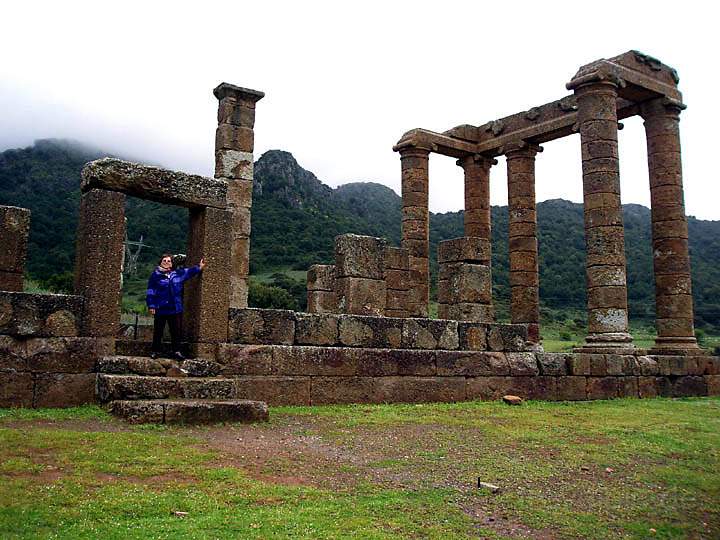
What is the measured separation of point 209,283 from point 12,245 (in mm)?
2819

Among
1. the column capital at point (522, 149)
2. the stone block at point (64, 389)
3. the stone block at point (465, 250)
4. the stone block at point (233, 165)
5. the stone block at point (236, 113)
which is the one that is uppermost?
the column capital at point (522, 149)

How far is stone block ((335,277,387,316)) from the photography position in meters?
13.7

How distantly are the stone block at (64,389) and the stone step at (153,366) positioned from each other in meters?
0.24

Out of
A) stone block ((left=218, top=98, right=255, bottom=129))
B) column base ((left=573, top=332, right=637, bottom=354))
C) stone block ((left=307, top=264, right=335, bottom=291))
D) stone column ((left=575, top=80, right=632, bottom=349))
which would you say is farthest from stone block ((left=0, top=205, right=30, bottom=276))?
stone column ((left=575, top=80, right=632, bottom=349))

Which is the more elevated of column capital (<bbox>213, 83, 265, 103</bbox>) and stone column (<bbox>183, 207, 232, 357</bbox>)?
column capital (<bbox>213, 83, 265, 103</bbox>)

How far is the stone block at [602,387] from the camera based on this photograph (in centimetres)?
1501

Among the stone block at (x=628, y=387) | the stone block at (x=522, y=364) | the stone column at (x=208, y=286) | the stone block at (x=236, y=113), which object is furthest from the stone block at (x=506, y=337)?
the stone block at (x=236, y=113)

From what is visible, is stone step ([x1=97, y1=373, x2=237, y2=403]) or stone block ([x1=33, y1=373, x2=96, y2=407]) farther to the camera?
stone block ([x1=33, y1=373, x2=96, y2=407])

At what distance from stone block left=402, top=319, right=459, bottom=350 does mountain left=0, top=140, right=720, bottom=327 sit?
2089cm

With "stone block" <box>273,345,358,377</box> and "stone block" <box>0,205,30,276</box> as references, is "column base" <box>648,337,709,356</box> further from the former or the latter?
"stone block" <box>0,205,30,276</box>

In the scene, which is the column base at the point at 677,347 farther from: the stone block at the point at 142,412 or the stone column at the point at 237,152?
the stone block at the point at 142,412

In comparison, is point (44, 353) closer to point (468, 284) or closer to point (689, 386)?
point (468, 284)

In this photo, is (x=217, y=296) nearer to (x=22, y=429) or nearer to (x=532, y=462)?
(x=22, y=429)

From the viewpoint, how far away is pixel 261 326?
10.8 metres
